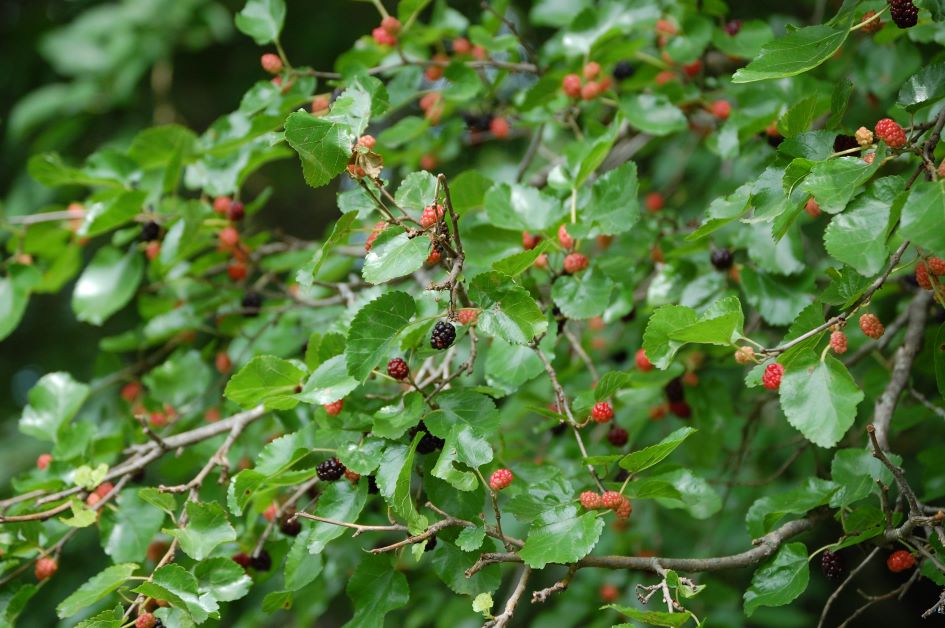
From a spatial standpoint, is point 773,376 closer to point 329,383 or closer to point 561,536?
point 561,536

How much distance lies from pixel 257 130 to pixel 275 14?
28cm

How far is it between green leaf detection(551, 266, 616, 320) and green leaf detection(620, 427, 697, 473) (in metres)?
0.32

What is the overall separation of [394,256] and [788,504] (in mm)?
789

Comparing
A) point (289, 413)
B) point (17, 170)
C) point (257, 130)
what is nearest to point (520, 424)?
point (289, 413)

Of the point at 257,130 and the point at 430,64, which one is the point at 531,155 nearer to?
the point at 430,64

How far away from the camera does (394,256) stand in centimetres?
125

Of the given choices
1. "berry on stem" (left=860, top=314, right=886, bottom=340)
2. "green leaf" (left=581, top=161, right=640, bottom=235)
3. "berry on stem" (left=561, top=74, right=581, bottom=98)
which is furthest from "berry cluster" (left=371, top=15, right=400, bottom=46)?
"berry on stem" (left=860, top=314, right=886, bottom=340)

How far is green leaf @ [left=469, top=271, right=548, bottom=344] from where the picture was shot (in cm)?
126

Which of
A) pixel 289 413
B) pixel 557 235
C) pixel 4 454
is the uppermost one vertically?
pixel 557 235

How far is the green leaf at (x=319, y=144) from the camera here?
47.4 inches

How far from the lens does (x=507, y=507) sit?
1.31 metres

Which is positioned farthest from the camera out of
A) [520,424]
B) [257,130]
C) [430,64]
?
[520,424]

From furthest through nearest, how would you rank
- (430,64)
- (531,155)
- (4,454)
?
1. (4,454)
2. (531,155)
3. (430,64)

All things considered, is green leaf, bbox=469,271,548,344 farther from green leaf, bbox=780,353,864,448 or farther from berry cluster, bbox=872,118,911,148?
berry cluster, bbox=872,118,911,148
